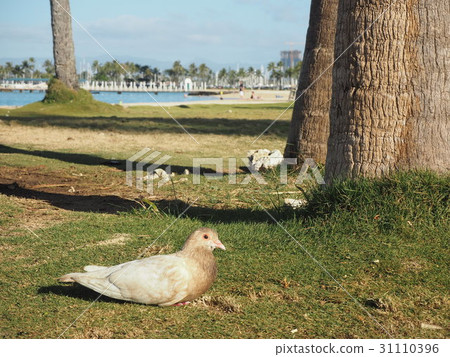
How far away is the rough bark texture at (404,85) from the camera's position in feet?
18.6

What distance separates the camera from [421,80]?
224 inches

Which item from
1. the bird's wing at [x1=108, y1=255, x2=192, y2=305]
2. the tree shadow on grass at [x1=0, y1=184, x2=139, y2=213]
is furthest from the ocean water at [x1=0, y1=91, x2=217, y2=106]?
the bird's wing at [x1=108, y1=255, x2=192, y2=305]

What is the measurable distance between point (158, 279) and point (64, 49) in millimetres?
22369

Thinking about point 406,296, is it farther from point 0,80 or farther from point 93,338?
point 0,80

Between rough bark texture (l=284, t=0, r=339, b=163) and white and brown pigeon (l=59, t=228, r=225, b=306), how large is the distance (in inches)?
221

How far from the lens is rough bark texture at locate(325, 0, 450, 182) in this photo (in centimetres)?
566

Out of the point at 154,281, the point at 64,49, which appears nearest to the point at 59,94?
the point at 64,49

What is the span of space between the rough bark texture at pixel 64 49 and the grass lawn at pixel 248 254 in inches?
628

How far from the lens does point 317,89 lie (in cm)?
934

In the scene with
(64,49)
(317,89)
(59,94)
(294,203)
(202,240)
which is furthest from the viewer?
(64,49)

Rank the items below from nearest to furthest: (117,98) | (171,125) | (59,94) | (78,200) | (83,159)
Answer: (78,200) → (83,159) → (171,125) → (59,94) → (117,98)

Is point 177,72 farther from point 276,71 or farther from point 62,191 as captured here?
point 62,191

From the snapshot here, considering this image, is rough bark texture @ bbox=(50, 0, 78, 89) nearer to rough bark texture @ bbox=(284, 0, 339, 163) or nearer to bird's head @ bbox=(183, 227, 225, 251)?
rough bark texture @ bbox=(284, 0, 339, 163)

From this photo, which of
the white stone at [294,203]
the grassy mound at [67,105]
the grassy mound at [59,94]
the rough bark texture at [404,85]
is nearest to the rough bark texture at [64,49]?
the grassy mound at [59,94]
